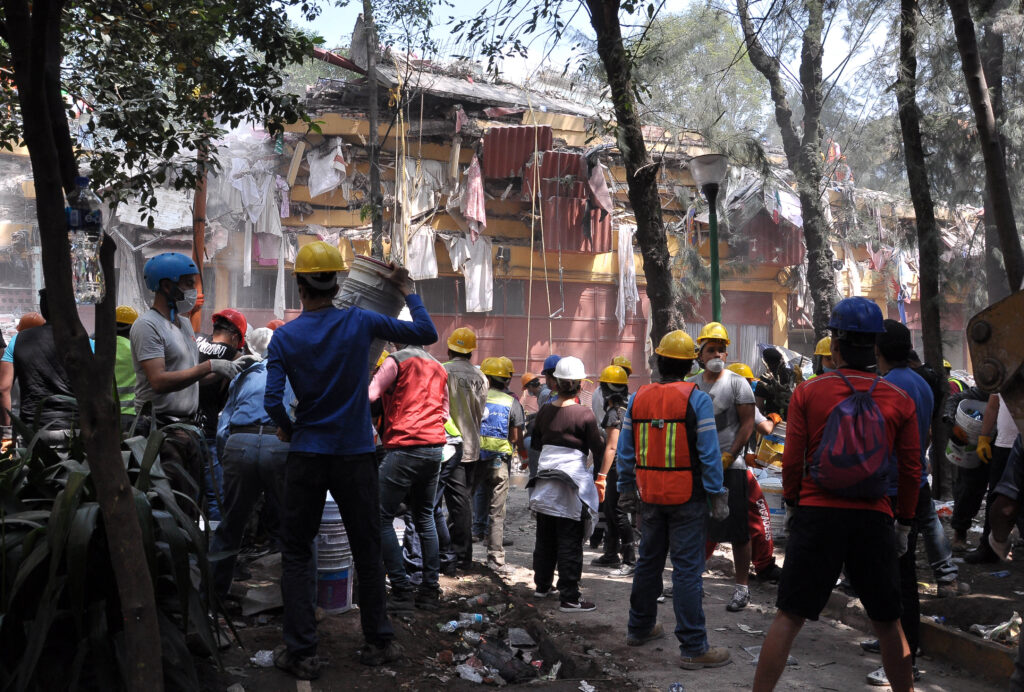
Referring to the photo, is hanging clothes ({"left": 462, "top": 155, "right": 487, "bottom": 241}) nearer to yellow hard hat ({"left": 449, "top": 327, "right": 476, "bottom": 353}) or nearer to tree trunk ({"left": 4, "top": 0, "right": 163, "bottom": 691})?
yellow hard hat ({"left": 449, "top": 327, "right": 476, "bottom": 353})

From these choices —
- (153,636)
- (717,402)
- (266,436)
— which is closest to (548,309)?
(717,402)

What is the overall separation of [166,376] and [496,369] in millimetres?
4365

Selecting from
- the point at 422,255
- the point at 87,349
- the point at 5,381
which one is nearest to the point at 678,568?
the point at 87,349

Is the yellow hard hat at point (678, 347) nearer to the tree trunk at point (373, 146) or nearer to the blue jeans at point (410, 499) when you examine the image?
the blue jeans at point (410, 499)

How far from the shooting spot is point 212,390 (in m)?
6.98

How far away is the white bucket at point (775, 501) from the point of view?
7.73 metres

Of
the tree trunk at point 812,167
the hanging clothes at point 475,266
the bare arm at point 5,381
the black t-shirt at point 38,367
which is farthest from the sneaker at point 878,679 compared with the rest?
the hanging clothes at point 475,266

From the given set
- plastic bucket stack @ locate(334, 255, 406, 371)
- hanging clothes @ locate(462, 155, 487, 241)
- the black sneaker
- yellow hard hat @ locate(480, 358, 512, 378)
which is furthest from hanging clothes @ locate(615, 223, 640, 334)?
plastic bucket stack @ locate(334, 255, 406, 371)

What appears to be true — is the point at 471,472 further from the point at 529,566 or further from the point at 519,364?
the point at 519,364

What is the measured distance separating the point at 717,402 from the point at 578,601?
179 cm

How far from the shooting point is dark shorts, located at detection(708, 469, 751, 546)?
6.30 meters

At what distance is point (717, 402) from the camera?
6.41 m

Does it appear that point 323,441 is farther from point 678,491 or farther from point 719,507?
point 719,507

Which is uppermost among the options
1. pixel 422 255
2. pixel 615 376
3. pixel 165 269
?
pixel 422 255
